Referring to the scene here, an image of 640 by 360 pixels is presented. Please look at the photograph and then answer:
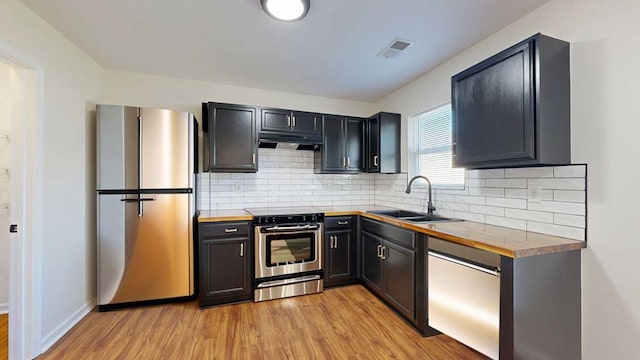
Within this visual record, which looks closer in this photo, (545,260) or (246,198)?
(545,260)

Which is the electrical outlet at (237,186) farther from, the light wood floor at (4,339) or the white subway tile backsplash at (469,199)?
the white subway tile backsplash at (469,199)

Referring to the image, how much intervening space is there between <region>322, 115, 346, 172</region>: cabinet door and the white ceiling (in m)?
0.59

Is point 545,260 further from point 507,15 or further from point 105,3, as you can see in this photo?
point 105,3

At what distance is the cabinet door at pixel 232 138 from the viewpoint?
2.98 meters

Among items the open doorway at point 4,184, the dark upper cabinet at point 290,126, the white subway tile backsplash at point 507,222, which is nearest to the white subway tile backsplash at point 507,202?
the white subway tile backsplash at point 507,222

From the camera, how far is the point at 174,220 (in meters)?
2.70

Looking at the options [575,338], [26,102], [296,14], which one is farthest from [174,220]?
[575,338]

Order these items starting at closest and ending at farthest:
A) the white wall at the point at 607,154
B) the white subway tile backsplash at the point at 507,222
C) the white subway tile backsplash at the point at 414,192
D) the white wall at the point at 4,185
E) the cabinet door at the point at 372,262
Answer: the white wall at the point at 607,154
the white subway tile backsplash at the point at 414,192
the white subway tile backsplash at the point at 507,222
the white wall at the point at 4,185
the cabinet door at the point at 372,262

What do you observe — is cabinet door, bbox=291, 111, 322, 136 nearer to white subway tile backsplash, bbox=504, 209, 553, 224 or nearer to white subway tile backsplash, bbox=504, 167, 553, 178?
white subway tile backsplash, bbox=504, 167, 553, 178

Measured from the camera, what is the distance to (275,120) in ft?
10.5

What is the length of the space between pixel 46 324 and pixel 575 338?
12.1 feet

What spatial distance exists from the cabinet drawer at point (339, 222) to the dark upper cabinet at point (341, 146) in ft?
2.26

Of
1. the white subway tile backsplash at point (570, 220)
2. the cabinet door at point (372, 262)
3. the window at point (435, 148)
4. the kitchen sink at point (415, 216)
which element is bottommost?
the cabinet door at point (372, 262)

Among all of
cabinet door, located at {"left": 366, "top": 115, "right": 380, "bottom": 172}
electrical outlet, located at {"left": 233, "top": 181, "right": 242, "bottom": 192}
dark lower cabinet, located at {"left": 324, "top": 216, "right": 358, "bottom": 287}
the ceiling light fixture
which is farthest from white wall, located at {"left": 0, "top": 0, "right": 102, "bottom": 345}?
cabinet door, located at {"left": 366, "top": 115, "right": 380, "bottom": 172}
